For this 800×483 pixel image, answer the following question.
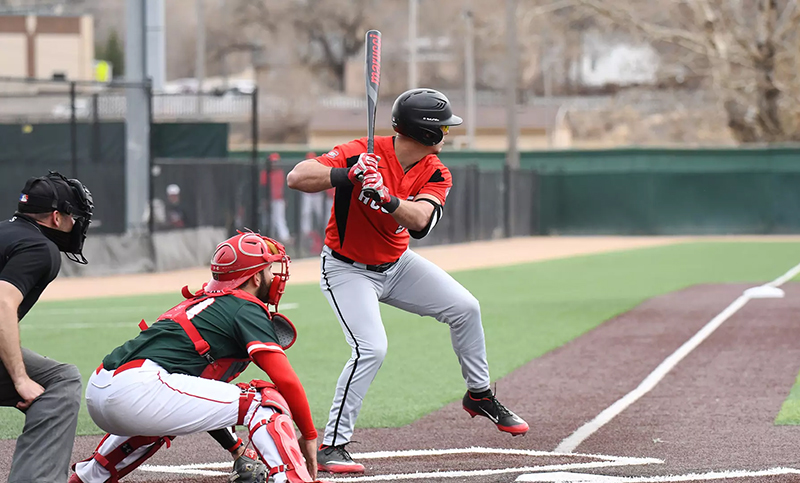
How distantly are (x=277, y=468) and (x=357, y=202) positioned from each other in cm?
175

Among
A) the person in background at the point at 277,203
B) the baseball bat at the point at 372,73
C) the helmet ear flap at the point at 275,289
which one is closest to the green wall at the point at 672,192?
the person in background at the point at 277,203

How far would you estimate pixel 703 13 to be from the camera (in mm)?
35812

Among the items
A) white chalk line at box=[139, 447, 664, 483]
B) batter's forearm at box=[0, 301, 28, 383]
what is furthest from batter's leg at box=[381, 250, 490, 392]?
batter's forearm at box=[0, 301, 28, 383]

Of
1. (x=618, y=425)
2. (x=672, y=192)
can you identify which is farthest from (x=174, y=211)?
(x=672, y=192)

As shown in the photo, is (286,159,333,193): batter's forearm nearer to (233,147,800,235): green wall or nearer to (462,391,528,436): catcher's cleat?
(462,391,528,436): catcher's cleat

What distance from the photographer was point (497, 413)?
20.4 ft

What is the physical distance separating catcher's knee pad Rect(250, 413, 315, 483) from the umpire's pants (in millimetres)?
800

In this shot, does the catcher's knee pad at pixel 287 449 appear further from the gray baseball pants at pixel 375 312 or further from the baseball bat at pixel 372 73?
the baseball bat at pixel 372 73

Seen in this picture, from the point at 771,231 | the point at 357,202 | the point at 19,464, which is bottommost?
the point at 771,231

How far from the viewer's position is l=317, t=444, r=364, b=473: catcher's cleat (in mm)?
5500

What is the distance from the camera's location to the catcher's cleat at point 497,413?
20.2ft

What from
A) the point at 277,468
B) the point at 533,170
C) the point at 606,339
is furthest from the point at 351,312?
the point at 533,170

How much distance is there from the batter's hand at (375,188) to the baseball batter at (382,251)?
0.14 metres

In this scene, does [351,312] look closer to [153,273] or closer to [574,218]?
[153,273]
